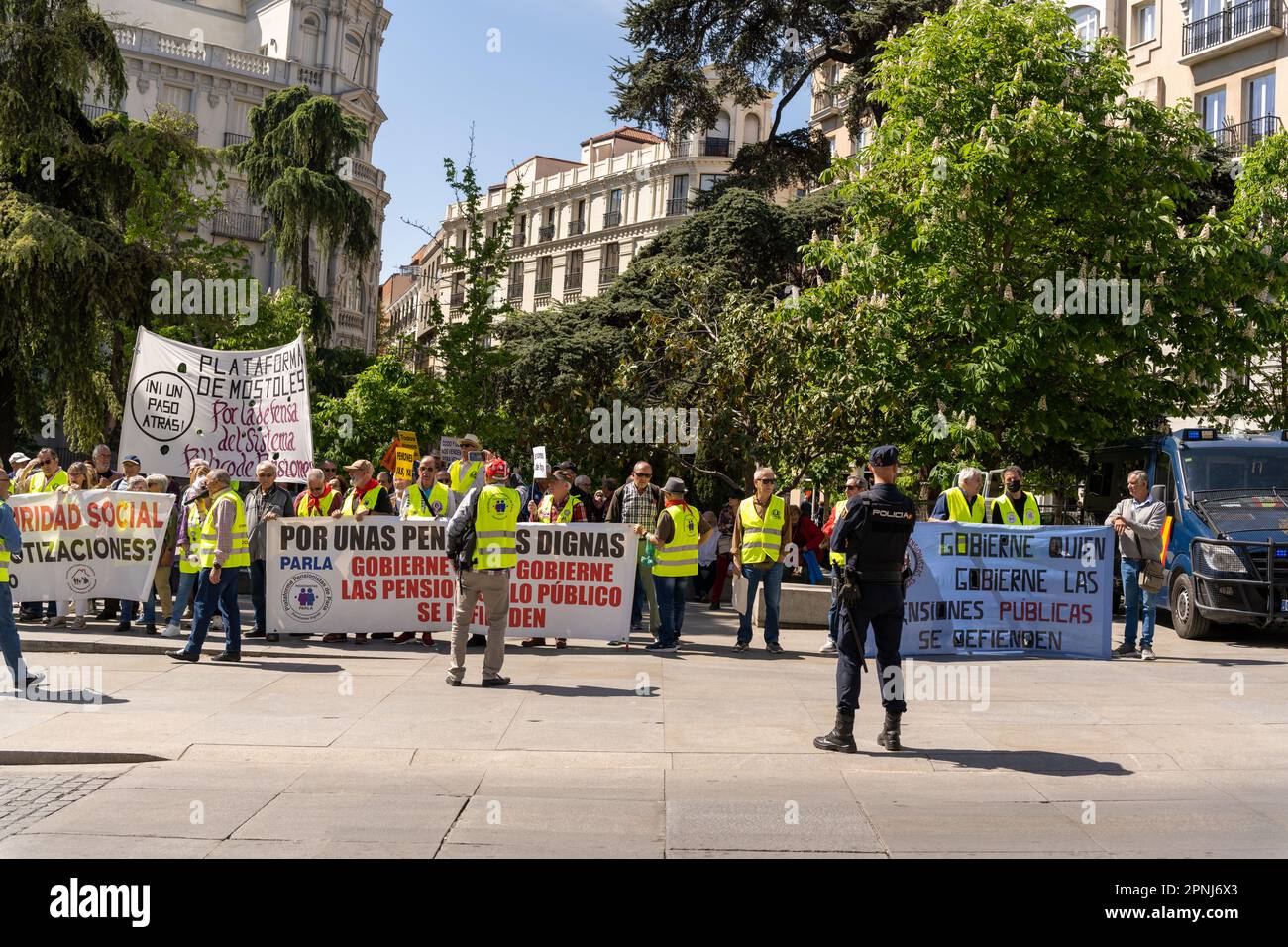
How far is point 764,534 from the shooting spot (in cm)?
1335

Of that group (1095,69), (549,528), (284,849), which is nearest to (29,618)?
(549,528)

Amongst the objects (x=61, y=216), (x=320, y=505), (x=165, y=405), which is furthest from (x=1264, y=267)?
(x=61, y=216)

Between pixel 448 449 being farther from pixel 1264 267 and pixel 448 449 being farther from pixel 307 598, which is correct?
pixel 1264 267

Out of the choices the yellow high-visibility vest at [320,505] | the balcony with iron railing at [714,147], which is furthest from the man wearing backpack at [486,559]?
the balcony with iron railing at [714,147]

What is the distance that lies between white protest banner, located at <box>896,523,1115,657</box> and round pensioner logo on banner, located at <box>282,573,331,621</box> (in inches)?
235

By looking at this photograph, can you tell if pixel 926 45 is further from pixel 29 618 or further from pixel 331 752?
pixel 331 752

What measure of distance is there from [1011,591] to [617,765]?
666cm

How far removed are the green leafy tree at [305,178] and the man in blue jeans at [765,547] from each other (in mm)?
29209

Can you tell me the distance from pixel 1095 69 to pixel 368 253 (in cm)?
2639

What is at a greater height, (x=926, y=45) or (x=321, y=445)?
(x=926, y=45)

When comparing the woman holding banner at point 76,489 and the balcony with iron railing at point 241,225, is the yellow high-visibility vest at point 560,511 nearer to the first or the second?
the woman holding banner at point 76,489

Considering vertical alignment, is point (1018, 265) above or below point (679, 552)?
above
